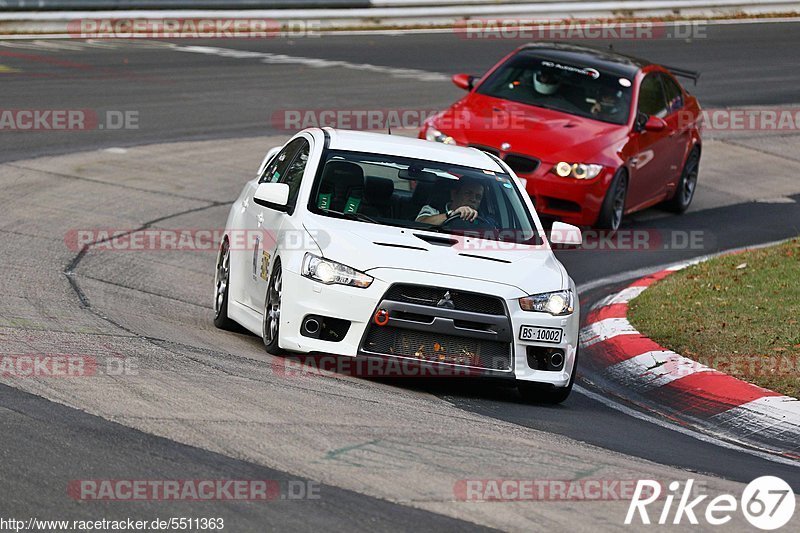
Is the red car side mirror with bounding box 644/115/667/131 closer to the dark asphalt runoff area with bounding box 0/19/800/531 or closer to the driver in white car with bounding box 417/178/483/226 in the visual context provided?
the dark asphalt runoff area with bounding box 0/19/800/531

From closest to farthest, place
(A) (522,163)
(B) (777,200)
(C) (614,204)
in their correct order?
(A) (522,163), (C) (614,204), (B) (777,200)

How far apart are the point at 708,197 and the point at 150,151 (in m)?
7.01

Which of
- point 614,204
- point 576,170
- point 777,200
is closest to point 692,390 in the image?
point 576,170

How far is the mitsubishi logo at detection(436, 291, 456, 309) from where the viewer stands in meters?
8.57

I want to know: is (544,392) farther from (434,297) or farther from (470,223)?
(470,223)

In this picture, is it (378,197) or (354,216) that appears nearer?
(354,216)

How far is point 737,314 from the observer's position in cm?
1146

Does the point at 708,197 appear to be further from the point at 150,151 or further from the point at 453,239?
the point at 453,239

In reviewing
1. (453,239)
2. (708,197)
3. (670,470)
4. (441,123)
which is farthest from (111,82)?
(670,470)

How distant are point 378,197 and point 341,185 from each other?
263 mm

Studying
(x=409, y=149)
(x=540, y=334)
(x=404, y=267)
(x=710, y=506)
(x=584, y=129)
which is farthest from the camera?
(x=584, y=129)

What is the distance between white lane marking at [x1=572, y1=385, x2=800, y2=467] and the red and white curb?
0.40 ft

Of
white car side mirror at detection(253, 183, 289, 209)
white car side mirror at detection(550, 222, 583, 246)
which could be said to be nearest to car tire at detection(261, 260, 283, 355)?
white car side mirror at detection(253, 183, 289, 209)

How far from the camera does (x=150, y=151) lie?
678 inches
